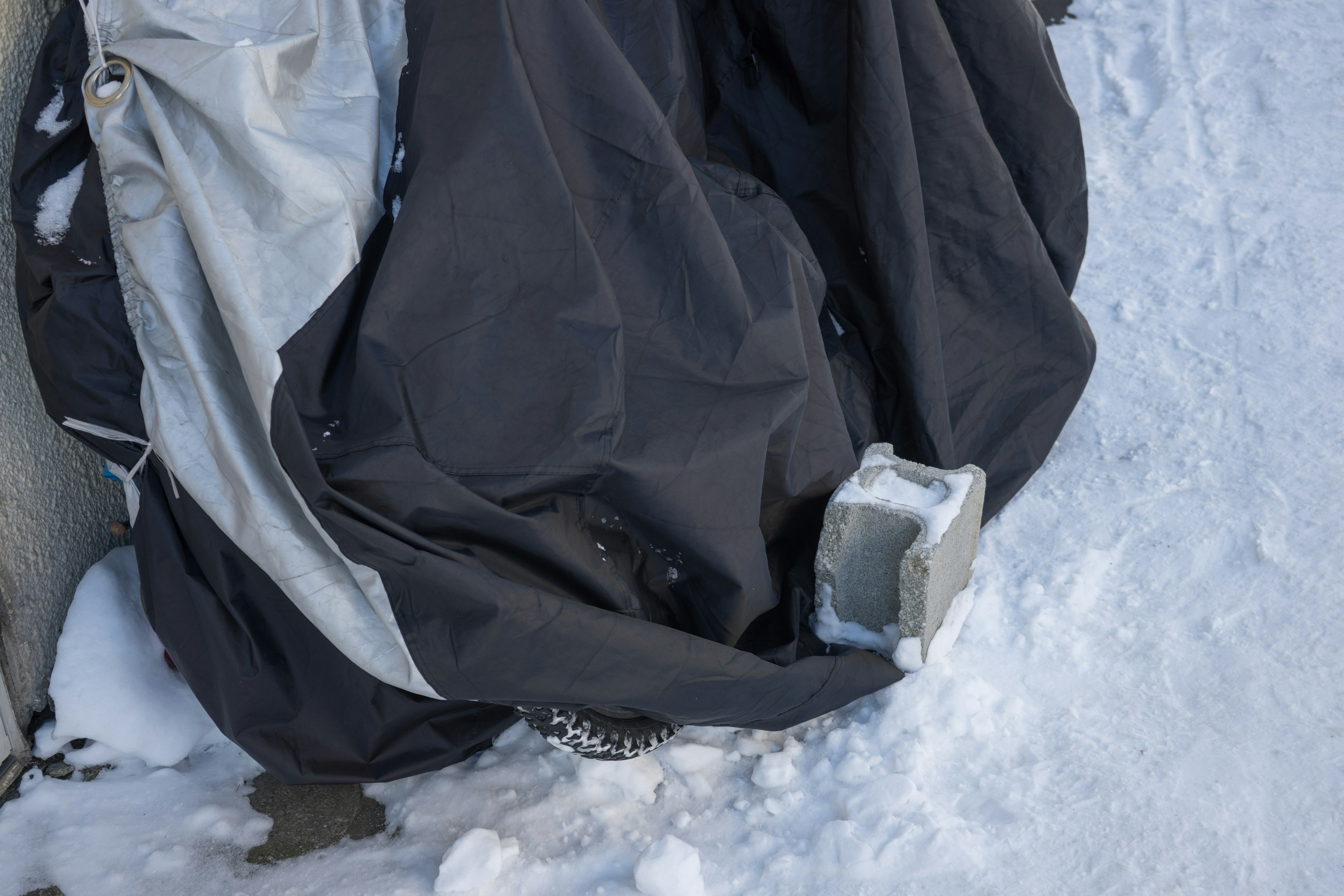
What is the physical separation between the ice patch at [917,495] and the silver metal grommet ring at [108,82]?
1174 mm

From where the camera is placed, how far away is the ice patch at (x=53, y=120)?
1465 mm

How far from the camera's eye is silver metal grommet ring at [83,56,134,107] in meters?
1.37

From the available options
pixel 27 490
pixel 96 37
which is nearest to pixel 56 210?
pixel 96 37

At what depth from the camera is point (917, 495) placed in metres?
1.69

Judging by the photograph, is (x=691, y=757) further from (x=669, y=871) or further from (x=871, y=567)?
(x=871, y=567)

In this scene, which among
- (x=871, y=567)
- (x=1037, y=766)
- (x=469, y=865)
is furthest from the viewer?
(x=871, y=567)

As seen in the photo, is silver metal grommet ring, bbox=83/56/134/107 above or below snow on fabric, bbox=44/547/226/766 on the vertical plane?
above

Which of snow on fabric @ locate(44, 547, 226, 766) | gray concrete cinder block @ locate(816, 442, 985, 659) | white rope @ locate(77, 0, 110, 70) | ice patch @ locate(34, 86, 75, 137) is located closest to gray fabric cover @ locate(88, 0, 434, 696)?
white rope @ locate(77, 0, 110, 70)

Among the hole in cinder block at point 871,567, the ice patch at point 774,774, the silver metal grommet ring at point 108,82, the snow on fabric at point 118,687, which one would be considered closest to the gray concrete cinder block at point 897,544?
the hole in cinder block at point 871,567

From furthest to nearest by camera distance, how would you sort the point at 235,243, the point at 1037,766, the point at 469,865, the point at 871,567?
the point at 871,567 → the point at 1037,766 → the point at 469,865 → the point at 235,243

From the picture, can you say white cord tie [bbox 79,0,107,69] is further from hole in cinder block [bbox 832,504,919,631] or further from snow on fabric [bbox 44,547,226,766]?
hole in cinder block [bbox 832,504,919,631]

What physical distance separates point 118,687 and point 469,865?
675 millimetres

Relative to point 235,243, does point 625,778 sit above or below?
below

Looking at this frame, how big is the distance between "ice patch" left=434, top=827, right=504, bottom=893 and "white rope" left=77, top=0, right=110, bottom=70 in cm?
117
